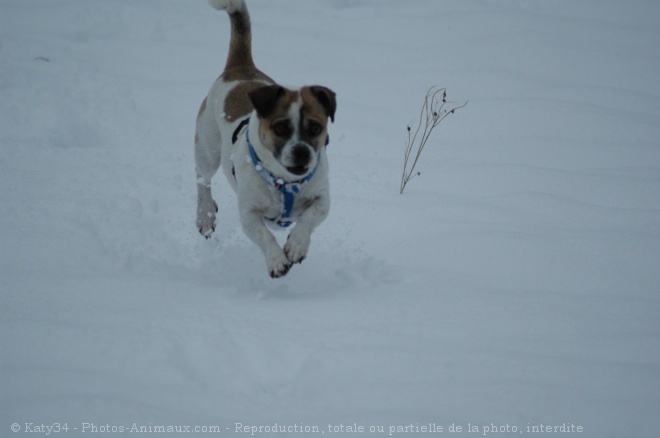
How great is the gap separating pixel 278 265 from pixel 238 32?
2.37 meters

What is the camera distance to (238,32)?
472cm

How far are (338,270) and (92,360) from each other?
171 cm

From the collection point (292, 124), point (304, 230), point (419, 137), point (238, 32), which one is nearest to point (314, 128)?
point (292, 124)

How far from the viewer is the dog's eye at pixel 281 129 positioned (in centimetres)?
334

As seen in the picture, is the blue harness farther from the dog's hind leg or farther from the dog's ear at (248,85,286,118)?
the dog's hind leg

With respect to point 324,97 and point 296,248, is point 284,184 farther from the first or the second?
point 324,97

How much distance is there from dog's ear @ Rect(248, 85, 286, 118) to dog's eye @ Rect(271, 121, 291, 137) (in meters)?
0.11

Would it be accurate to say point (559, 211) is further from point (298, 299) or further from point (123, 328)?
point (123, 328)

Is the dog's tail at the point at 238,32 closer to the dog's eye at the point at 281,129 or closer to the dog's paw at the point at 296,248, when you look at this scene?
the dog's eye at the point at 281,129

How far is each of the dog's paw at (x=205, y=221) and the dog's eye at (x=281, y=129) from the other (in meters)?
1.47

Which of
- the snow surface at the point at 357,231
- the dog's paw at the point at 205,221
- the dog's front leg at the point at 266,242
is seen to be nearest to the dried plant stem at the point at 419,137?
the snow surface at the point at 357,231

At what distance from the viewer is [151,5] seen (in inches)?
343

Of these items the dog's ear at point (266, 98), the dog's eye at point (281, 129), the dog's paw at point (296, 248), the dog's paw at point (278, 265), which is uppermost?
the dog's ear at point (266, 98)

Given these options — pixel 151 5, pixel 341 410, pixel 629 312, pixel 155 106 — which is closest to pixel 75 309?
pixel 341 410
